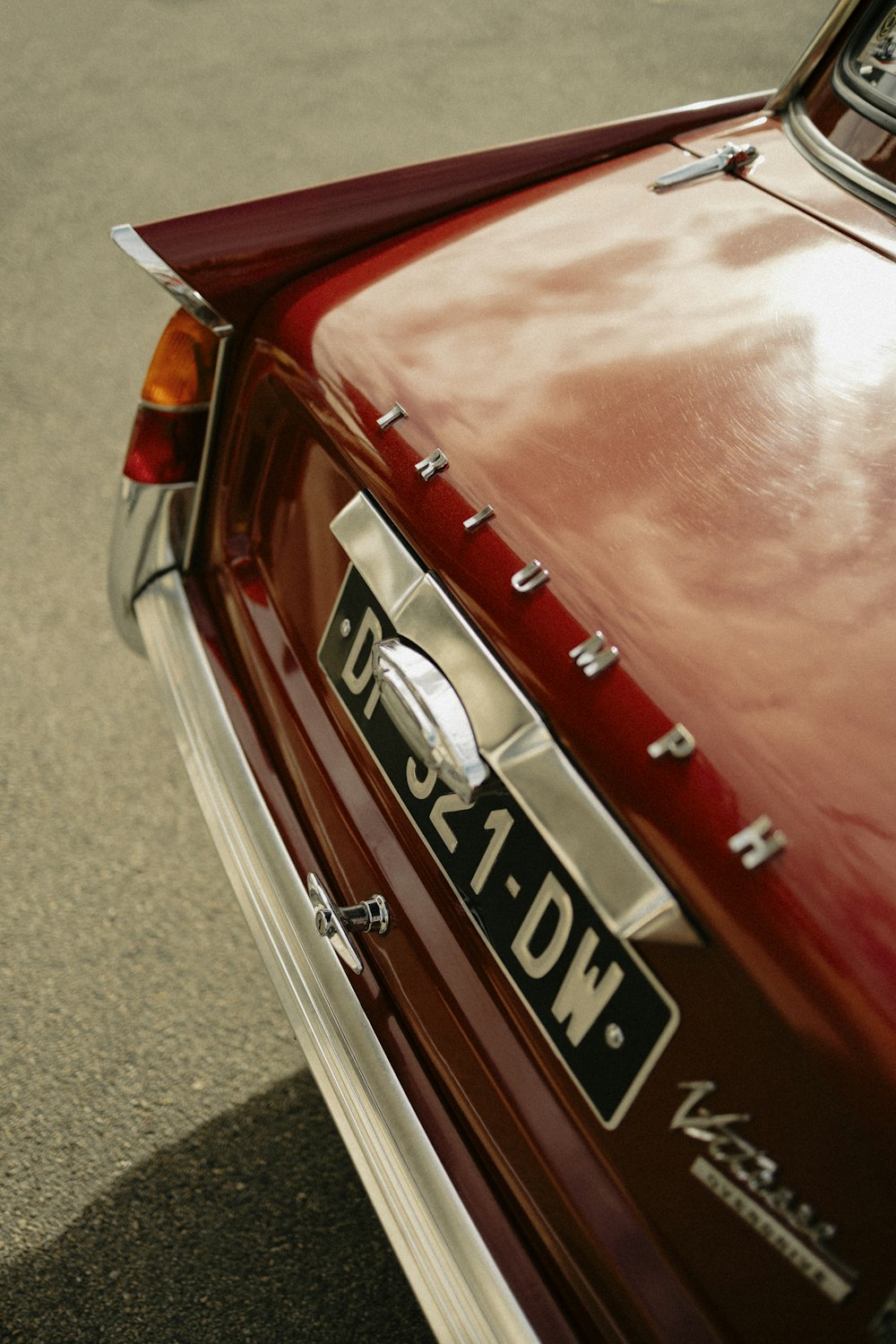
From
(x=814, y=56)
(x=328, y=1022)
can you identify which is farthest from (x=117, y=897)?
(x=814, y=56)

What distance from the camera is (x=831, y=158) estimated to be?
1.88m

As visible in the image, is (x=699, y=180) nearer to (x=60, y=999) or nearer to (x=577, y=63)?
(x=60, y=999)

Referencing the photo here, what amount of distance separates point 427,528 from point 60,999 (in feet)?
4.62

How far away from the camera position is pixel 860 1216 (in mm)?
988

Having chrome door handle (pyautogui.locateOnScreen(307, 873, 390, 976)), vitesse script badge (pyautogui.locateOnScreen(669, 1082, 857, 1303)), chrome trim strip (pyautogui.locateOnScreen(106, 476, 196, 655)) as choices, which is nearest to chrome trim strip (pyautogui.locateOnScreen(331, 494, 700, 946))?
vitesse script badge (pyautogui.locateOnScreen(669, 1082, 857, 1303))

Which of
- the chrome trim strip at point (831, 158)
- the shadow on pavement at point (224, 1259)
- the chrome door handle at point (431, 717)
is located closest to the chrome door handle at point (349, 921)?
the chrome door handle at point (431, 717)

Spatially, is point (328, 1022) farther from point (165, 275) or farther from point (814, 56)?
point (814, 56)

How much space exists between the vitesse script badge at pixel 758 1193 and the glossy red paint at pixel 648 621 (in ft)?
0.05

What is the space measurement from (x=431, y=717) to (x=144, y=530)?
0.93m

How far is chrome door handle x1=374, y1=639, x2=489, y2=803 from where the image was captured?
127cm

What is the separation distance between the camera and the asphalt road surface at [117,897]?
1870 mm

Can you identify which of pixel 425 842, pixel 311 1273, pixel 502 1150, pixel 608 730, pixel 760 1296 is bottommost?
pixel 311 1273

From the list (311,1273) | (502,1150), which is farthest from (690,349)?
(311,1273)

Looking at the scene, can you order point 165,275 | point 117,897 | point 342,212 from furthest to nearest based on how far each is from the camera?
point 117,897
point 342,212
point 165,275
